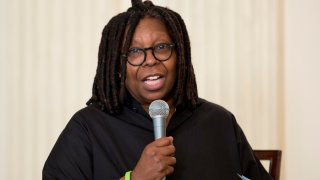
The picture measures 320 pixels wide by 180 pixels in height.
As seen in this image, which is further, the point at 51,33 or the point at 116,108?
the point at 51,33

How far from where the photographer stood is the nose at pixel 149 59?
161 centimetres

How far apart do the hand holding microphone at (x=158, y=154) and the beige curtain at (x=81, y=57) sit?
69.5 inches

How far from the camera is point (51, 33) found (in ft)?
10.4

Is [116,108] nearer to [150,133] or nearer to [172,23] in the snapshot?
[150,133]

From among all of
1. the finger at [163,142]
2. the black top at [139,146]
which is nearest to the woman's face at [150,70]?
the black top at [139,146]

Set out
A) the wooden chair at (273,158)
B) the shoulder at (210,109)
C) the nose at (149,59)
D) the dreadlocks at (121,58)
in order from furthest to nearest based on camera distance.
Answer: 1. the wooden chair at (273,158)
2. the shoulder at (210,109)
3. the dreadlocks at (121,58)
4. the nose at (149,59)

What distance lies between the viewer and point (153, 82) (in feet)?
5.37

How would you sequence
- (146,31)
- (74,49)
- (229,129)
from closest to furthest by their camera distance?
(146,31)
(229,129)
(74,49)

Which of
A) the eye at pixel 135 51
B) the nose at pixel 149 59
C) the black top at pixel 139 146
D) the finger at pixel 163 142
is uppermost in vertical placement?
the eye at pixel 135 51

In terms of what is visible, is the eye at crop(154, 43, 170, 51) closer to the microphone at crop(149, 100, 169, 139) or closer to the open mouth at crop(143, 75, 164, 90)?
the open mouth at crop(143, 75, 164, 90)

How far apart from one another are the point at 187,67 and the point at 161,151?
520mm
